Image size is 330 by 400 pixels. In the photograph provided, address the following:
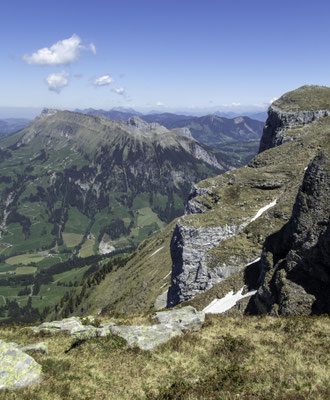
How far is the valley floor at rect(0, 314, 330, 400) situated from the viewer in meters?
13.5

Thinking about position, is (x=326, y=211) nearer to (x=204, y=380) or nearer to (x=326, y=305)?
(x=326, y=305)

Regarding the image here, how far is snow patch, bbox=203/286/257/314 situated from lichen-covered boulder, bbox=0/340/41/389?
26895 millimetres

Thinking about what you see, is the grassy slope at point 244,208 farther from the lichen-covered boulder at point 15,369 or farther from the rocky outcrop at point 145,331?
the lichen-covered boulder at point 15,369

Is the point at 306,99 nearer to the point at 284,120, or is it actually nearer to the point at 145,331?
the point at 284,120

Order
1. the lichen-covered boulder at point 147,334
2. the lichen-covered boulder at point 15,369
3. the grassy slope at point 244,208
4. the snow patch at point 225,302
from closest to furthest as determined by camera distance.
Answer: the lichen-covered boulder at point 15,369 → the lichen-covered boulder at point 147,334 → the snow patch at point 225,302 → the grassy slope at point 244,208

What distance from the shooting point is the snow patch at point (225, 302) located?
37.3 meters

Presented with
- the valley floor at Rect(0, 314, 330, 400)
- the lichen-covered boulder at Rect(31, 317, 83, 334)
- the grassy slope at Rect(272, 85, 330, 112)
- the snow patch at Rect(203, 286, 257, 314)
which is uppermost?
the grassy slope at Rect(272, 85, 330, 112)

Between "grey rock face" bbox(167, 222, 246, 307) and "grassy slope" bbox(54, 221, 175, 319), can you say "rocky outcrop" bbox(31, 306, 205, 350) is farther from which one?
"grassy slope" bbox(54, 221, 175, 319)

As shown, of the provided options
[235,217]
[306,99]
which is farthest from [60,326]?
[306,99]

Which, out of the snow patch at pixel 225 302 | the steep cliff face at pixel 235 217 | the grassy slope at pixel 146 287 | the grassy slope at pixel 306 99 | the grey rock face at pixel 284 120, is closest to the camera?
the snow patch at pixel 225 302

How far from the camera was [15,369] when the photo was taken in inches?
572

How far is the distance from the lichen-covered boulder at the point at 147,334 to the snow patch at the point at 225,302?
711 inches

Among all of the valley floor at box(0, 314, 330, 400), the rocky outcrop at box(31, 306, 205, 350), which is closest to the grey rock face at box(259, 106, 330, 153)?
the rocky outcrop at box(31, 306, 205, 350)

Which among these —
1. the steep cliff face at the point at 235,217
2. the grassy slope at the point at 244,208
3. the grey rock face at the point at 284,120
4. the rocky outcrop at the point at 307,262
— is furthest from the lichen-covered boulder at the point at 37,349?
the grey rock face at the point at 284,120
